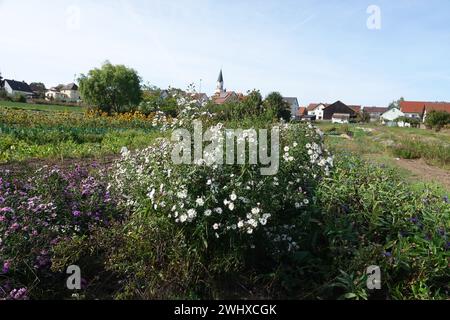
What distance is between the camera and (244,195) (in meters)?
3.00

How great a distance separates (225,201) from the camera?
2822 mm

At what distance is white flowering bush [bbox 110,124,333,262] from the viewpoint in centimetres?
288

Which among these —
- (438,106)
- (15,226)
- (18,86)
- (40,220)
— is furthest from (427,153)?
(18,86)

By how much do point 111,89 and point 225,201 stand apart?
3807 centimetres

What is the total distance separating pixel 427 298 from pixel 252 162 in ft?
5.97

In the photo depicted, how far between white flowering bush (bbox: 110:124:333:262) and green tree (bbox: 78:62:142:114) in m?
35.7

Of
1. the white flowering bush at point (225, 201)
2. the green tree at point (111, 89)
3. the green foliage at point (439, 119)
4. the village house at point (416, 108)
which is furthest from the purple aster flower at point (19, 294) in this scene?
the village house at point (416, 108)

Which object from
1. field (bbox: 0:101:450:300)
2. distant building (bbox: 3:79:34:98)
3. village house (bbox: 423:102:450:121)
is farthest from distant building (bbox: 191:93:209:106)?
distant building (bbox: 3:79:34:98)

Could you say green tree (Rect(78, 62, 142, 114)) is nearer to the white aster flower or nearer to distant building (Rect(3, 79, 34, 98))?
the white aster flower

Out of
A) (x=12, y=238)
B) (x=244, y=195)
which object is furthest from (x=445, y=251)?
(x=12, y=238)

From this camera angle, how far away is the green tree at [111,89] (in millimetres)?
37094

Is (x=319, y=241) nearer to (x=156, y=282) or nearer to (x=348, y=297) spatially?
(x=348, y=297)

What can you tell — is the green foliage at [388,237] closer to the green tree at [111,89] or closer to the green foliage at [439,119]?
the green tree at [111,89]

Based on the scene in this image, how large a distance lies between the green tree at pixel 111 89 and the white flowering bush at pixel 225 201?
35669mm
